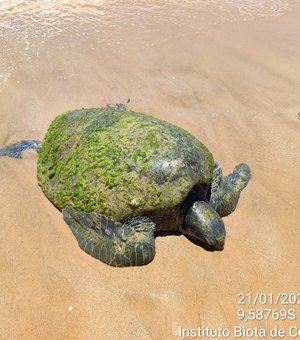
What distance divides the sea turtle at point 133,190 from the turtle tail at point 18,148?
79 centimetres

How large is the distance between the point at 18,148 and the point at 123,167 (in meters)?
1.73

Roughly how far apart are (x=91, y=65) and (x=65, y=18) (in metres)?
2.19

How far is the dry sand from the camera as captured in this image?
292 cm

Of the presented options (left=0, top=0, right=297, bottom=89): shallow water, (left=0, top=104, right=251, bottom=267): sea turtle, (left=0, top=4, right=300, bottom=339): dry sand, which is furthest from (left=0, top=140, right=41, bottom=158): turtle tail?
(left=0, top=0, right=297, bottom=89): shallow water

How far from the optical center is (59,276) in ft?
10.1

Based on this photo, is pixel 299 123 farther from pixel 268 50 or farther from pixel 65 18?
pixel 65 18

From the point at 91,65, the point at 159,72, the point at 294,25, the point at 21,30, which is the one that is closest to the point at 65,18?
the point at 21,30

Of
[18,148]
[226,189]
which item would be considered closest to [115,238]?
[226,189]

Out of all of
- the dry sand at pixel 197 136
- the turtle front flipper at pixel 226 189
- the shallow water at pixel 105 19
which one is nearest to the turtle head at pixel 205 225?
the dry sand at pixel 197 136

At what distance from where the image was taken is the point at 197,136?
4.82 meters

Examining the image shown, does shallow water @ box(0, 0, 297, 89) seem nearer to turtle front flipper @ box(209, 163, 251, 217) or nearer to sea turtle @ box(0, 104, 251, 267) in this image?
sea turtle @ box(0, 104, 251, 267)

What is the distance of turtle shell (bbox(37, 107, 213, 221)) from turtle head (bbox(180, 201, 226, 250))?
22cm

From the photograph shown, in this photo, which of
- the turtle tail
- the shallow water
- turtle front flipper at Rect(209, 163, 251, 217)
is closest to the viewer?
turtle front flipper at Rect(209, 163, 251, 217)

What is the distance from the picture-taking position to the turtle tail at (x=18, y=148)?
14.0ft
